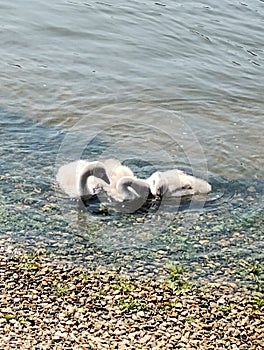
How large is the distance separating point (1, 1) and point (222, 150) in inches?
288

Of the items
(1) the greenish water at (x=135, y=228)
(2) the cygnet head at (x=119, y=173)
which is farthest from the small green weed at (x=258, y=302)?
(2) the cygnet head at (x=119, y=173)

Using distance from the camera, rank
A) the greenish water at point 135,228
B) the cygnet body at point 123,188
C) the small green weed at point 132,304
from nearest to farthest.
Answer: the small green weed at point 132,304 → the greenish water at point 135,228 → the cygnet body at point 123,188

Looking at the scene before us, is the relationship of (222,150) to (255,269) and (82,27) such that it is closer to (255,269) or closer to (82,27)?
(255,269)

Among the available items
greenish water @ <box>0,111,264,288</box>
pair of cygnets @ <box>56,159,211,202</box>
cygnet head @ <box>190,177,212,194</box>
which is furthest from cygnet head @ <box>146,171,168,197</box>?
cygnet head @ <box>190,177,212,194</box>

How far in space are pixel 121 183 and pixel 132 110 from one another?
2.86 metres

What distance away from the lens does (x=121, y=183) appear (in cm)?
761

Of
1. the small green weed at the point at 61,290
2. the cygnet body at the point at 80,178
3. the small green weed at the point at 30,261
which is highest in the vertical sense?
the cygnet body at the point at 80,178

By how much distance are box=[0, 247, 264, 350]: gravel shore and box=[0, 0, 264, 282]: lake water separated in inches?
16.4

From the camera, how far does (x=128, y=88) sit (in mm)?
10969

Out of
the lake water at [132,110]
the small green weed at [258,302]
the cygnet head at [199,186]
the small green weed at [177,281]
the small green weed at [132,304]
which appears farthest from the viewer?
the cygnet head at [199,186]

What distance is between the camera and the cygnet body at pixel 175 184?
7.75 meters

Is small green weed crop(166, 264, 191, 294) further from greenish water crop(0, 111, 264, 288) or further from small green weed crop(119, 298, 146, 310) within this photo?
small green weed crop(119, 298, 146, 310)

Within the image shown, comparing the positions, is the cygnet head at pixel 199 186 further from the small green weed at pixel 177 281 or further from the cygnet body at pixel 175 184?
the small green weed at pixel 177 281

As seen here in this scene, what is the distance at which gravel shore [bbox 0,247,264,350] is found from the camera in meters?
5.56
